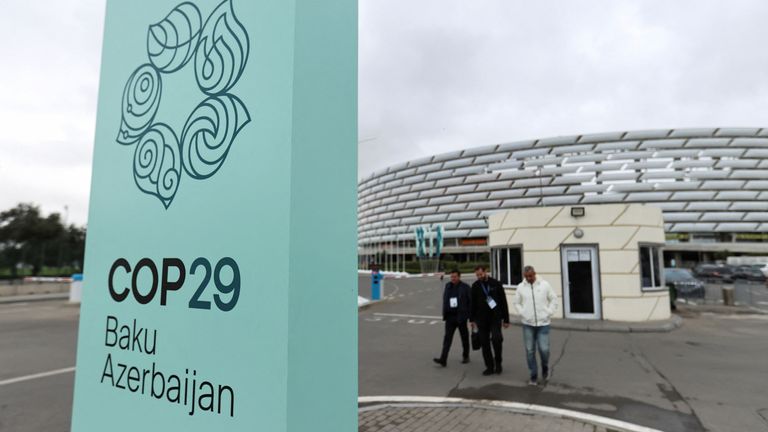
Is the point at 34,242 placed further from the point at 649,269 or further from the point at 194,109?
the point at 649,269

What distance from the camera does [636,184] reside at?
74062 millimetres

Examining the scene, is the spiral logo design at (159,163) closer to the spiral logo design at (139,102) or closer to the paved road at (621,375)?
the spiral logo design at (139,102)

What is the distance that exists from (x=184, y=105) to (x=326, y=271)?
121 centimetres

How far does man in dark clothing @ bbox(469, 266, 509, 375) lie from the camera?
656 centimetres

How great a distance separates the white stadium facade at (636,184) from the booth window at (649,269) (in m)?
56.2

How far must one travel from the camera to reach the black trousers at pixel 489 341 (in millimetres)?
6543

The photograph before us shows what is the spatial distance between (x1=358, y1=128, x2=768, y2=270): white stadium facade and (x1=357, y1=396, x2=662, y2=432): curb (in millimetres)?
63512

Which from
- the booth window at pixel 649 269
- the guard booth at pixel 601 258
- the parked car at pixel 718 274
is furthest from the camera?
the parked car at pixel 718 274

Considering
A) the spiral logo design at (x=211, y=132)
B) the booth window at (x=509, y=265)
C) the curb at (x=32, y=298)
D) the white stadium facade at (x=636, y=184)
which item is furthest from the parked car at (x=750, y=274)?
the curb at (x=32, y=298)

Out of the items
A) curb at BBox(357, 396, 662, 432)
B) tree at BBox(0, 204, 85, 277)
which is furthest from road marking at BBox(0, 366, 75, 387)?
tree at BBox(0, 204, 85, 277)

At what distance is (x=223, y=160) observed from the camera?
1941 millimetres

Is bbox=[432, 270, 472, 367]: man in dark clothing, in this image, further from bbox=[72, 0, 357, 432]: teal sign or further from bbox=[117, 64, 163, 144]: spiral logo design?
bbox=[117, 64, 163, 144]: spiral logo design

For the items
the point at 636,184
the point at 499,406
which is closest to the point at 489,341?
the point at 499,406

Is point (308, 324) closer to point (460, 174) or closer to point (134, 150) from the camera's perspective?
point (134, 150)
